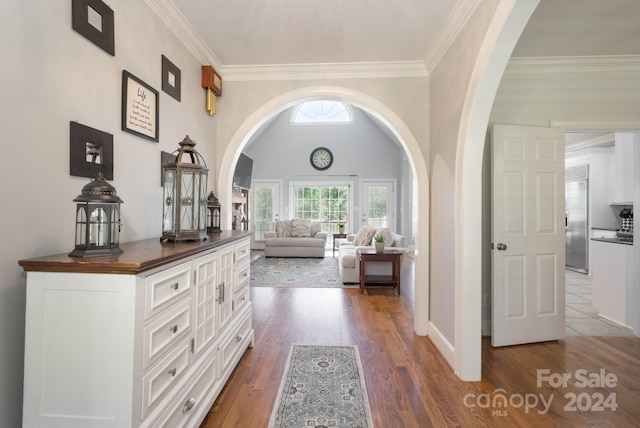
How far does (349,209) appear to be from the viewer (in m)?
9.08

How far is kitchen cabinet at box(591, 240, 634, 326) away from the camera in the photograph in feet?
10.0

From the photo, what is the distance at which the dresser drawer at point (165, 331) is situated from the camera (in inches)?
44.9

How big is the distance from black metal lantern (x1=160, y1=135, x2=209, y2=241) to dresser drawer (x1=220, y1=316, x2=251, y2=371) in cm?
75

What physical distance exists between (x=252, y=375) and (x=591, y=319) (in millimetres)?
3683

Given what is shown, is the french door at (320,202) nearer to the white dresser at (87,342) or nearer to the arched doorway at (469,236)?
the arched doorway at (469,236)

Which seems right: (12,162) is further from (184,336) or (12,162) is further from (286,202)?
(286,202)

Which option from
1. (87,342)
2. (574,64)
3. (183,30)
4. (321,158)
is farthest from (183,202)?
(321,158)

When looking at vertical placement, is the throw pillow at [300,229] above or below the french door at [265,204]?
below

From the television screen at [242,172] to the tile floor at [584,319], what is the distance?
6.39m

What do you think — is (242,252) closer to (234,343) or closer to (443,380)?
(234,343)

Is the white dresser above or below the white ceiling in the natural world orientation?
below

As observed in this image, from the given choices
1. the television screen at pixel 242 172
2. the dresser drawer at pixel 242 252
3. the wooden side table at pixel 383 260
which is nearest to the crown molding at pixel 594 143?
the wooden side table at pixel 383 260

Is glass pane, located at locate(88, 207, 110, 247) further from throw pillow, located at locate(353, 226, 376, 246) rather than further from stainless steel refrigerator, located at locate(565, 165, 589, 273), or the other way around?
stainless steel refrigerator, located at locate(565, 165, 589, 273)

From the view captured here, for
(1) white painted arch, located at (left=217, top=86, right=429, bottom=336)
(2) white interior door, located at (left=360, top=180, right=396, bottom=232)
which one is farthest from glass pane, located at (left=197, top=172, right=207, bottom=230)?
(2) white interior door, located at (left=360, top=180, right=396, bottom=232)
